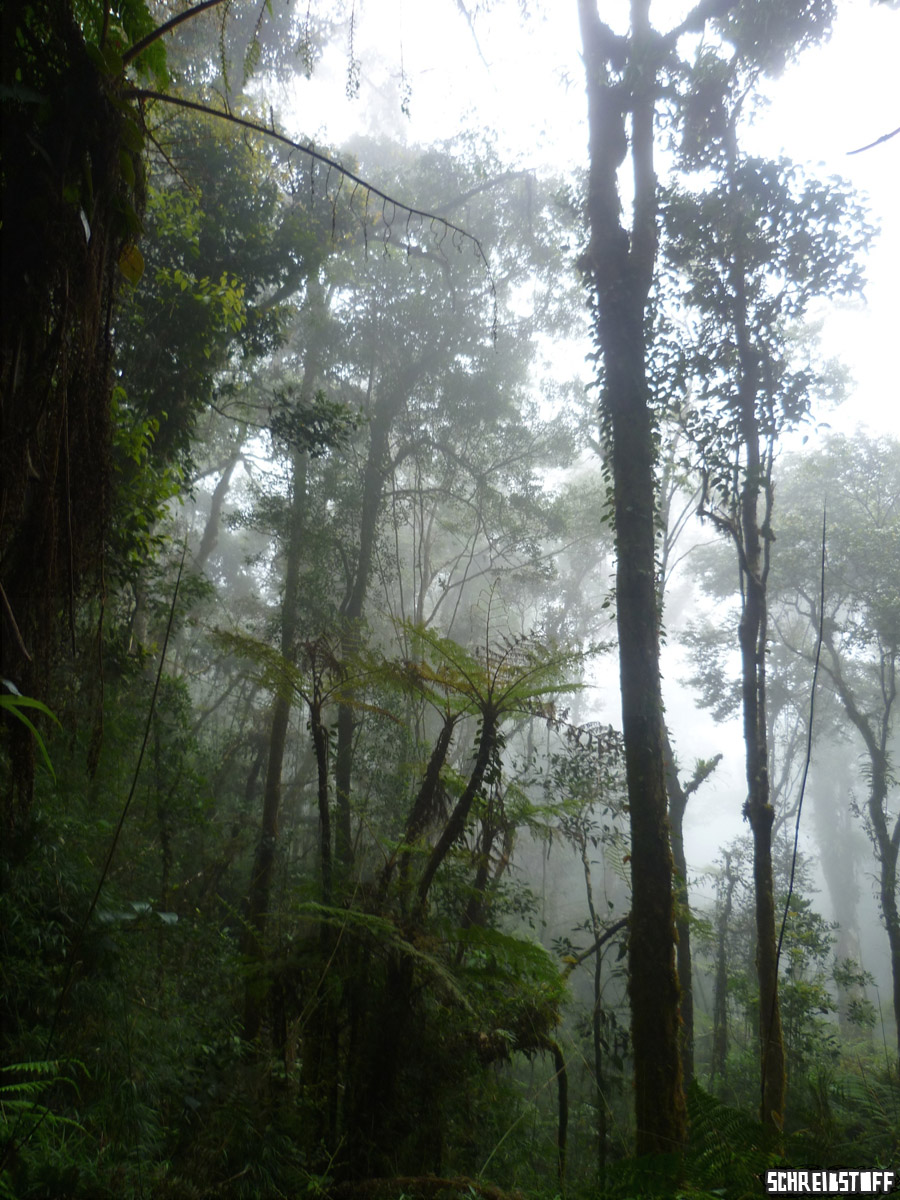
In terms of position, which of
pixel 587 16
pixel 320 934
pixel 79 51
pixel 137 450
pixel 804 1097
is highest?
pixel 587 16

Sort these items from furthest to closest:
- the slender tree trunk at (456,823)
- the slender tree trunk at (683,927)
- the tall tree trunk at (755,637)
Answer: the slender tree trunk at (683,927), the tall tree trunk at (755,637), the slender tree trunk at (456,823)

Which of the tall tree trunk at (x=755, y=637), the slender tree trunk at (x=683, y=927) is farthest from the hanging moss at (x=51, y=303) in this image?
the slender tree trunk at (x=683, y=927)

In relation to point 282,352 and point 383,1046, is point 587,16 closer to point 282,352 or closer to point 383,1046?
point 383,1046

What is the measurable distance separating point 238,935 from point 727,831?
265 ft

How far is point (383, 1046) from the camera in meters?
3.11

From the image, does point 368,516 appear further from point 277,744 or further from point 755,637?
point 755,637

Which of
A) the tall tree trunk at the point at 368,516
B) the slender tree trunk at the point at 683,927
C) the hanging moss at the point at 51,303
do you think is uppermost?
the tall tree trunk at the point at 368,516

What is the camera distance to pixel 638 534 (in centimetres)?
405

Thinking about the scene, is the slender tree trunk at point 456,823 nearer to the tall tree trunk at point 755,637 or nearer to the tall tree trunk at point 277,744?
the tall tree trunk at point 277,744

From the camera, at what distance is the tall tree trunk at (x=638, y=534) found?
319 centimetres

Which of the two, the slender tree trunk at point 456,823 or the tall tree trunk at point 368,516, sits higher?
the tall tree trunk at point 368,516

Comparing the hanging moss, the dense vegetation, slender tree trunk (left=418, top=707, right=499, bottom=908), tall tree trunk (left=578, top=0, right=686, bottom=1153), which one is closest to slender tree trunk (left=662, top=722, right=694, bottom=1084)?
the dense vegetation

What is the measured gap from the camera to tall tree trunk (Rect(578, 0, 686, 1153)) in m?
3.19

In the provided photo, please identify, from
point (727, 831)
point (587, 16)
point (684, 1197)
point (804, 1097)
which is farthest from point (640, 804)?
point (727, 831)
